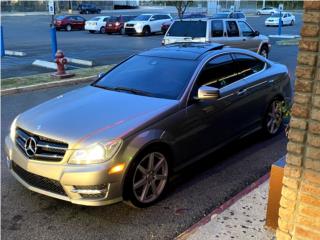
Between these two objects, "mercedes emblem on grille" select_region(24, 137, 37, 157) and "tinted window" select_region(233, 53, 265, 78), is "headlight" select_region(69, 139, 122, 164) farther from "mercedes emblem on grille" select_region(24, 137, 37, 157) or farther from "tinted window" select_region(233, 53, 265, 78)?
"tinted window" select_region(233, 53, 265, 78)

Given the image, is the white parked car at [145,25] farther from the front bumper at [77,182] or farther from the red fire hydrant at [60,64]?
the front bumper at [77,182]

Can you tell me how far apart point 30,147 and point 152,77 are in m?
1.73

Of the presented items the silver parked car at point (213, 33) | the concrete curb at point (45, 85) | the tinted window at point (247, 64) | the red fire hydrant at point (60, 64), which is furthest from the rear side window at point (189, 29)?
the tinted window at point (247, 64)

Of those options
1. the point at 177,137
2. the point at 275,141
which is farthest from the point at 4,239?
the point at 275,141

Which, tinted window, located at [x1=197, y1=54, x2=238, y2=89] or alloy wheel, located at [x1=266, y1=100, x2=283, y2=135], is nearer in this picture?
tinted window, located at [x1=197, y1=54, x2=238, y2=89]

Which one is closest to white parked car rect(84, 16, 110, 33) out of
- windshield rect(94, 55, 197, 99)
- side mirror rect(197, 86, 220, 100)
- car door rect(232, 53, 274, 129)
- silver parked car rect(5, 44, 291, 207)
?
car door rect(232, 53, 274, 129)

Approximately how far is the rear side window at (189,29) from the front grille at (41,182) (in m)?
10.3

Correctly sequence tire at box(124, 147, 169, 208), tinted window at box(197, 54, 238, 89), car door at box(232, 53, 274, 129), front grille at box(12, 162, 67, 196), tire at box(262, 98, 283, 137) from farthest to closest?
tire at box(262, 98, 283, 137) → car door at box(232, 53, 274, 129) → tinted window at box(197, 54, 238, 89) → tire at box(124, 147, 169, 208) → front grille at box(12, 162, 67, 196)

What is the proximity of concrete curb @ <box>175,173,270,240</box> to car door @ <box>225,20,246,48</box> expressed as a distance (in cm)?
1002

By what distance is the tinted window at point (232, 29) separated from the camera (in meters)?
14.1

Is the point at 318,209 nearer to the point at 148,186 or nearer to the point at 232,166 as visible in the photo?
the point at 148,186

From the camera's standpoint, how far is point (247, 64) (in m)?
5.98

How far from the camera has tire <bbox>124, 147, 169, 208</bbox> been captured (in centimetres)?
397

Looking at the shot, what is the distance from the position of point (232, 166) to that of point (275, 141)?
1.32 meters
